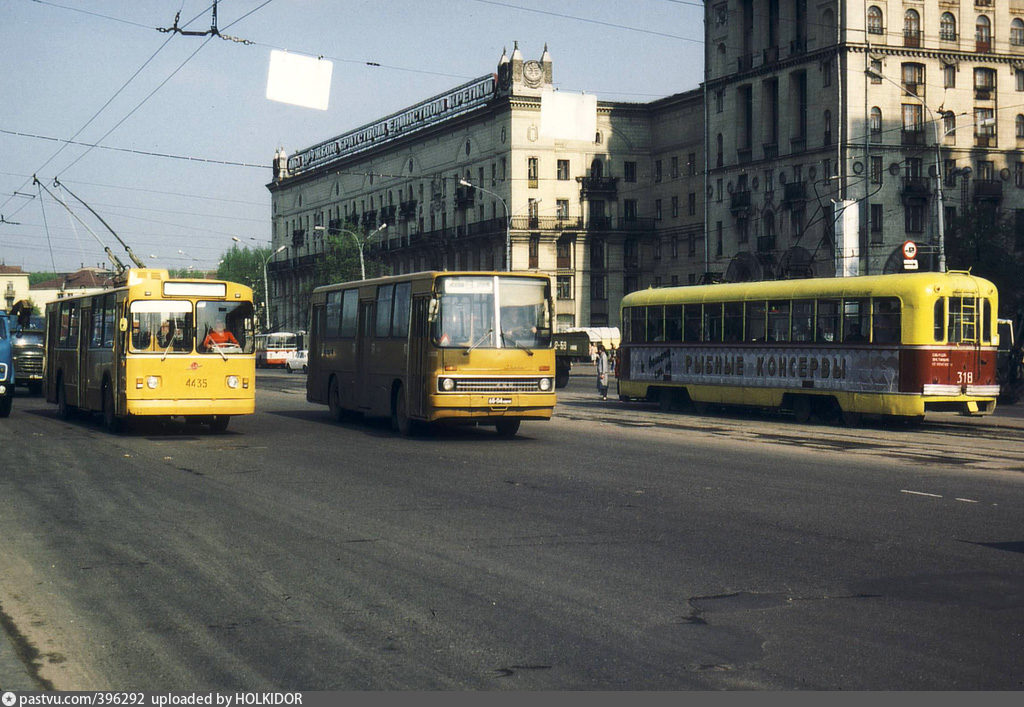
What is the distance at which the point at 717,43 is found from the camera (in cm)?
7619

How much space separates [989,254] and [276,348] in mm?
50816

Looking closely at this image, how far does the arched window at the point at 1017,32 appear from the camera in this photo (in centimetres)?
7000

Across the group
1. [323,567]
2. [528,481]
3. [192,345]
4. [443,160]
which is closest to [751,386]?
[192,345]

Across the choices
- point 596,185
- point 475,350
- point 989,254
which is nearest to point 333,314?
point 475,350

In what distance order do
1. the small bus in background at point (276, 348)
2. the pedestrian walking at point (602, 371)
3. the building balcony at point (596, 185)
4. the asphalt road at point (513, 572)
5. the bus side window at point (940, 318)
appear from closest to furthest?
1. the asphalt road at point (513, 572)
2. the bus side window at point (940, 318)
3. the pedestrian walking at point (602, 371)
4. the small bus in background at point (276, 348)
5. the building balcony at point (596, 185)

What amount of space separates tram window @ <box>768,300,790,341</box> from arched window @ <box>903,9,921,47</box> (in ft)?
152

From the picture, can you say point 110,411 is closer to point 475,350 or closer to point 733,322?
point 475,350

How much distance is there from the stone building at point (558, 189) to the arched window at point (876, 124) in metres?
19.1

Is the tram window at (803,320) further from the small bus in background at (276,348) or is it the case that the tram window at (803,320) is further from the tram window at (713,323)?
the small bus in background at (276,348)

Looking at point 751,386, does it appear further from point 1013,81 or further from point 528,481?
point 1013,81

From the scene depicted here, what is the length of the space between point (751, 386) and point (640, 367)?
5053 millimetres

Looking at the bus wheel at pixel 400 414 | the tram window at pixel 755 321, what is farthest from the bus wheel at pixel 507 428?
the tram window at pixel 755 321

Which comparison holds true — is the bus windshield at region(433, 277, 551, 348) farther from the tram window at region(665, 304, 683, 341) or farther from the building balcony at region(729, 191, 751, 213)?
the building balcony at region(729, 191, 751, 213)

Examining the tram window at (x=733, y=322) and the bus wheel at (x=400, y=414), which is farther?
the tram window at (x=733, y=322)
